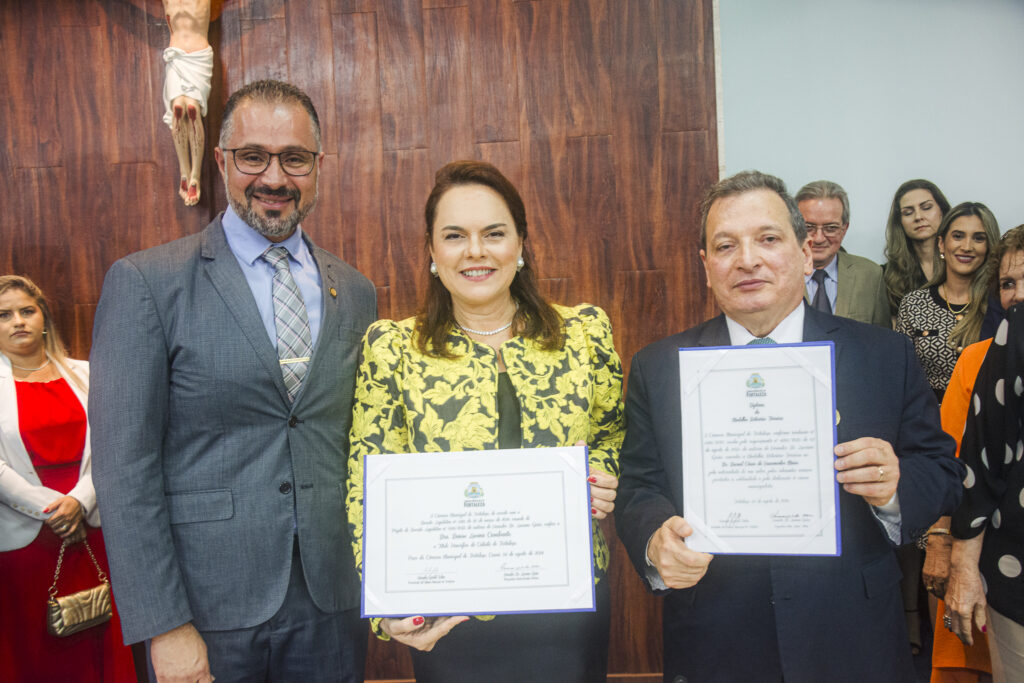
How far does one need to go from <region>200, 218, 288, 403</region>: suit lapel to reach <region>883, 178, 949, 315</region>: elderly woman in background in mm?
2935

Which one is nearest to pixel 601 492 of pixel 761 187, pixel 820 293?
pixel 761 187

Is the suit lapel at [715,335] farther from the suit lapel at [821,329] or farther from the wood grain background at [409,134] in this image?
the wood grain background at [409,134]

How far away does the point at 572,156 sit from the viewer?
3117 millimetres

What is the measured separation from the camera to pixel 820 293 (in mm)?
3107

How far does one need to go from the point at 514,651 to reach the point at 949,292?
8.96 ft

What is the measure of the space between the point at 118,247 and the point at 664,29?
295 cm

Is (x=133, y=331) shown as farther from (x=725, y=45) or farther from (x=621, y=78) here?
(x=725, y=45)

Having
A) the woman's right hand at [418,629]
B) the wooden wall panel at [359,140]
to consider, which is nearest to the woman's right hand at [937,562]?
the woman's right hand at [418,629]

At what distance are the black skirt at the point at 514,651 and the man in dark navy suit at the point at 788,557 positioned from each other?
0.23 meters

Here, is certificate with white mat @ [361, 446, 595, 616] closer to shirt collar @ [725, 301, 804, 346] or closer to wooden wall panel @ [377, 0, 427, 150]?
shirt collar @ [725, 301, 804, 346]

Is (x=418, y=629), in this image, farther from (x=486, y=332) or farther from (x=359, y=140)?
(x=359, y=140)

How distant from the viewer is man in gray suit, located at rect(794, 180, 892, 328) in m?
3.06

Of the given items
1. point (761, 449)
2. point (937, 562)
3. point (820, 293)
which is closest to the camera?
point (761, 449)

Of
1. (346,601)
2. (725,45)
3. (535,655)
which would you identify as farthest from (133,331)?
(725,45)
